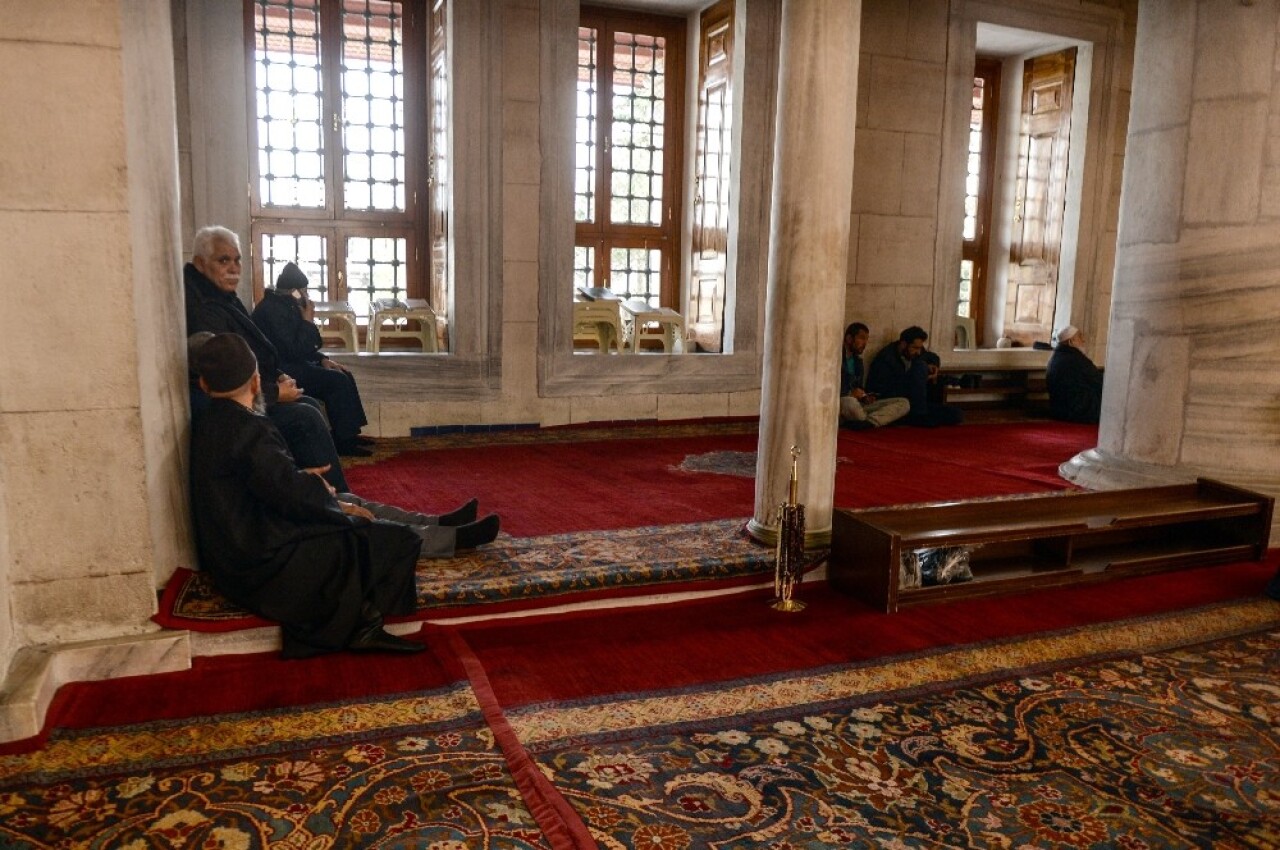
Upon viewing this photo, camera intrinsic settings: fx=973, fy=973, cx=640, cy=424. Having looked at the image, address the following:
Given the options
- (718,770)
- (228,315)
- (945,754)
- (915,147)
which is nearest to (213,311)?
(228,315)

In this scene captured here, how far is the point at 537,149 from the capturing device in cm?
741

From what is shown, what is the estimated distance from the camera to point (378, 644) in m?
3.37

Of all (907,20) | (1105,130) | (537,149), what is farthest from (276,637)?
(1105,130)

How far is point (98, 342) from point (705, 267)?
631cm

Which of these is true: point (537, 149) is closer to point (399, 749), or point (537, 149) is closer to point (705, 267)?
point (705, 267)

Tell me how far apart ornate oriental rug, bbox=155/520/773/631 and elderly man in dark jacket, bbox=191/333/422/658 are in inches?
6.0

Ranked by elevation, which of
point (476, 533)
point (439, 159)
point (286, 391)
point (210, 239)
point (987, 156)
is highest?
point (987, 156)

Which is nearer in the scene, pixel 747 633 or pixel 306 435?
pixel 747 633

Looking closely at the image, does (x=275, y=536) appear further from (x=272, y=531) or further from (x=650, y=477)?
(x=650, y=477)

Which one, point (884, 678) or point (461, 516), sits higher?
point (461, 516)

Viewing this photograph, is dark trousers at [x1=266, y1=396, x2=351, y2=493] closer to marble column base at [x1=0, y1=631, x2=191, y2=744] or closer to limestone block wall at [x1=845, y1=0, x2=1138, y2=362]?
marble column base at [x1=0, y1=631, x2=191, y2=744]

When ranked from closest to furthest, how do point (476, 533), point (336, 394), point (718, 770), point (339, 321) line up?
point (718, 770) < point (476, 533) < point (336, 394) < point (339, 321)

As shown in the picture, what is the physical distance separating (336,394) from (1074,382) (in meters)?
6.61

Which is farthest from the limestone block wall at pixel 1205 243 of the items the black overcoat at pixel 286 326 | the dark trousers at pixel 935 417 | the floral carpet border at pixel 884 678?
the black overcoat at pixel 286 326
